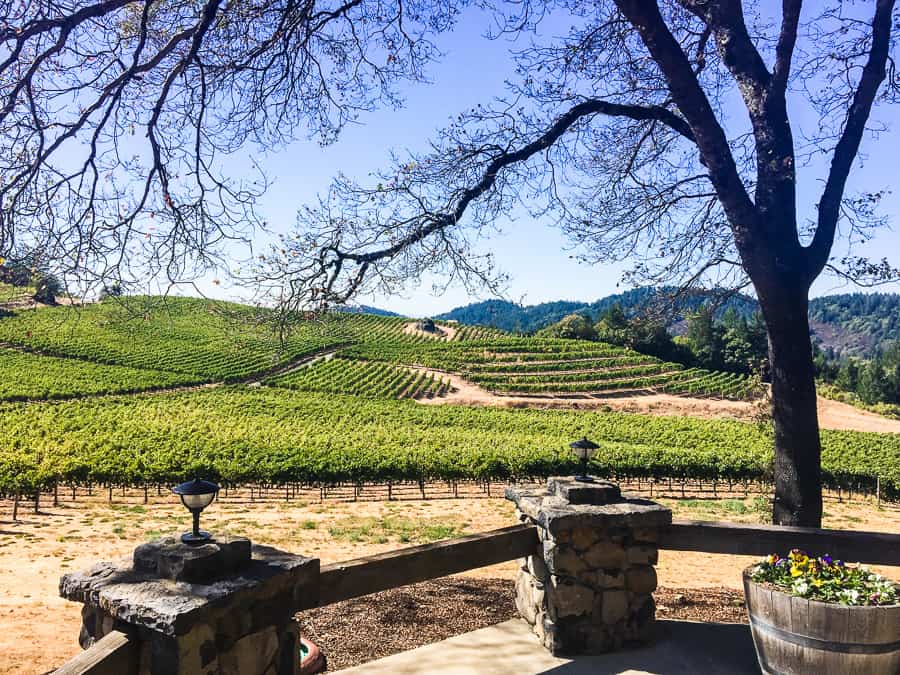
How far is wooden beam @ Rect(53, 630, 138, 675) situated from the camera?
179 centimetres

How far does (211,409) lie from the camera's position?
121 ft

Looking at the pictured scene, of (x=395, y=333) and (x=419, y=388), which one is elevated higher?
(x=395, y=333)

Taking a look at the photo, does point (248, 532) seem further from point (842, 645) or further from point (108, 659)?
point (842, 645)

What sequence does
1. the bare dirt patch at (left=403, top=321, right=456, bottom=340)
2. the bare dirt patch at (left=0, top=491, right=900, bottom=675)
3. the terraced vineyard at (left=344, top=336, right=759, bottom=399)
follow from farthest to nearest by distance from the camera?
the bare dirt patch at (left=403, top=321, right=456, bottom=340) < the terraced vineyard at (left=344, top=336, right=759, bottom=399) < the bare dirt patch at (left=0, top=491, right=900, bottom=675)

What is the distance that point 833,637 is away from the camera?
2650 millimetres

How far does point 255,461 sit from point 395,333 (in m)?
65.0

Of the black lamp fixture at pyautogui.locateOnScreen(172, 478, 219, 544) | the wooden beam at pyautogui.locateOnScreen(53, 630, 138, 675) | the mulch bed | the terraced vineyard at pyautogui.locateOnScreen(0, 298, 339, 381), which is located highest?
the terraced vineyard at pyautogui.locateOnScreen(0, 298, 339, 381)

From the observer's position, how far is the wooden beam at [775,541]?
12.2 ft

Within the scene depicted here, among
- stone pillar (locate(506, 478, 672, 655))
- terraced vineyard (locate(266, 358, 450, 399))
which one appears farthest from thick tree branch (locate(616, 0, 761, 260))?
terraced vineyard (locate(266, 358, 450, 399))

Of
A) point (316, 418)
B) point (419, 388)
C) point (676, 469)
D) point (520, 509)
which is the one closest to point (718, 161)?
point (520, 509)

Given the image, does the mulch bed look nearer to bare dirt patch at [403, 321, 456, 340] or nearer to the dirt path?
the dirt path

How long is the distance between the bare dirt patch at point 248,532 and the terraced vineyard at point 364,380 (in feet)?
98.6

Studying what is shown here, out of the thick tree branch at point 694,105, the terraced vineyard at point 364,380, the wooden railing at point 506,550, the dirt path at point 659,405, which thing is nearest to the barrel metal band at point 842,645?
the wooden railing at point 506,550

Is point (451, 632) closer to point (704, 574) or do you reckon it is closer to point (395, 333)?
point (704, 574)
